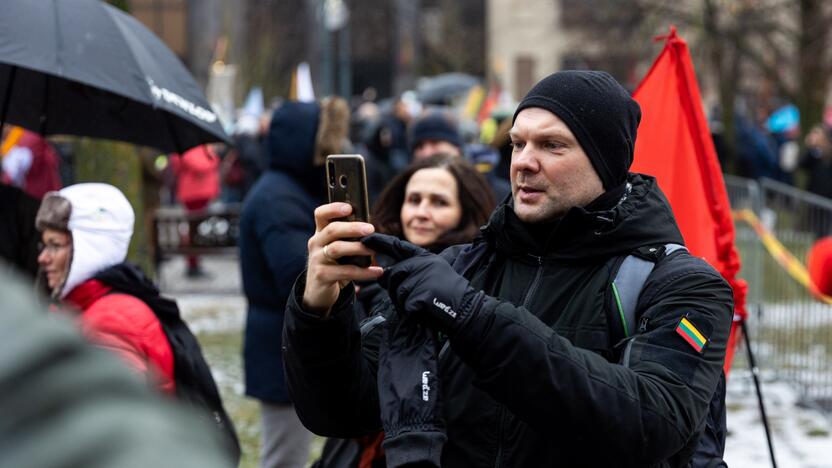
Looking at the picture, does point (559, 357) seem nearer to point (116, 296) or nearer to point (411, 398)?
point (411, 398)

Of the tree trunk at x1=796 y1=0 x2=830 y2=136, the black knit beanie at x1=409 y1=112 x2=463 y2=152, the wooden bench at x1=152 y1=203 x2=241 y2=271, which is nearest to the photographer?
the black knit beanie at x1=409 y1=112 x2=463 y2=152

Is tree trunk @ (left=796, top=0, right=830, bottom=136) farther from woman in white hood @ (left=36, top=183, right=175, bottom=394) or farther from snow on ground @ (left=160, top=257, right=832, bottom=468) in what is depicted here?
woman in white hood @ (left=36, top=183, right=175, bottom=394)

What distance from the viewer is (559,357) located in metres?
2.21

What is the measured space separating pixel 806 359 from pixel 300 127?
5.42 m

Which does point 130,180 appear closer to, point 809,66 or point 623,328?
point 623,328

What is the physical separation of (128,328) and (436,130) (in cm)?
449

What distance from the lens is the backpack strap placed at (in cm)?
243

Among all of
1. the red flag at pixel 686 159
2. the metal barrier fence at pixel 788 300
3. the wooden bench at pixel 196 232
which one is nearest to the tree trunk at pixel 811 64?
the wooden bench at pixel 196 232

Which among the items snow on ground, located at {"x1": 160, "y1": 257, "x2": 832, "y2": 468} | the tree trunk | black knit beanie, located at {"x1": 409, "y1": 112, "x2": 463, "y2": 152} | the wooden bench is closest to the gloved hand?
snow on ground, located at {"x1": 160, "y1": 257, "x2": 832, "y2": 468}

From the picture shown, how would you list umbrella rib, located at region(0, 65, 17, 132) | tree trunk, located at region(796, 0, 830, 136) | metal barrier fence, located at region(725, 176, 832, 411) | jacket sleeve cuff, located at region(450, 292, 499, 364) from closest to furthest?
jacket sleeve cuff, located at region(450, 292, 499, 364)
umbrella rib, located at region(0, 65, 17, 132)
metal barrier fence, located at region(725, 176, 832, 411)
tree trunk, located at region(796, 0, 830, 136)

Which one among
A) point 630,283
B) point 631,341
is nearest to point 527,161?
point 630,283

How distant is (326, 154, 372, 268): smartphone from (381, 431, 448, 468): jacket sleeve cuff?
0.36 meters

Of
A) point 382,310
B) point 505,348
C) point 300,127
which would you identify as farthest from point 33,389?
point 300,127

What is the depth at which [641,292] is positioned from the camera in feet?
8.05
